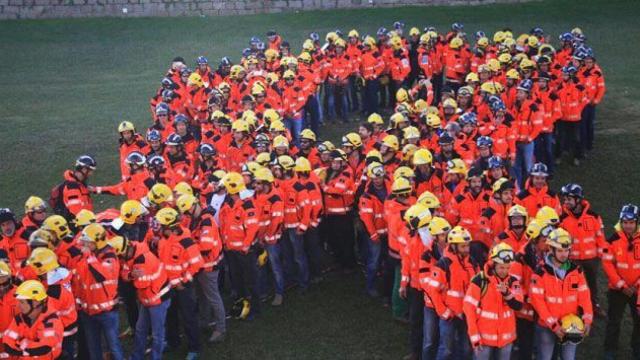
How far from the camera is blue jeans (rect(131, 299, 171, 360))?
344 inches

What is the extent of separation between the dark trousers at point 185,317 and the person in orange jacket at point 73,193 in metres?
2.88

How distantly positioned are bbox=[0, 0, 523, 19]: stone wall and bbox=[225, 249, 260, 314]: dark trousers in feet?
94.5

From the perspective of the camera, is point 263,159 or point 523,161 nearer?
point 263,159

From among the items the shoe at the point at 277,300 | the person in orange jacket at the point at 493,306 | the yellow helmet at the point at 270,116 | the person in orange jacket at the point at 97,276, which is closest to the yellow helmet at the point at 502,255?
the person in orange jacket at the point at 493,306

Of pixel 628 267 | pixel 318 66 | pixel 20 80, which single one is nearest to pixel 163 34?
pixel 20 80

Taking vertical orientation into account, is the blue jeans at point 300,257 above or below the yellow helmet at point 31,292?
below

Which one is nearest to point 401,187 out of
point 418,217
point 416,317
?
point 418,217

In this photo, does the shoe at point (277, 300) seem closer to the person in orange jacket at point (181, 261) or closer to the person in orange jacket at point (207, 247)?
the person in orange jacket at point (207, 247)

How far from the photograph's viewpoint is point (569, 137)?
15.7 m

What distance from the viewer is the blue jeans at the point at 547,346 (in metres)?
7.71

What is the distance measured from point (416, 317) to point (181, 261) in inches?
122

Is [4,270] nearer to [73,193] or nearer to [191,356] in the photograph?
[191,356]

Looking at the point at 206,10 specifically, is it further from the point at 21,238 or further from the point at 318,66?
the point at 21,238

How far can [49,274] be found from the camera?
8039 millimetres
